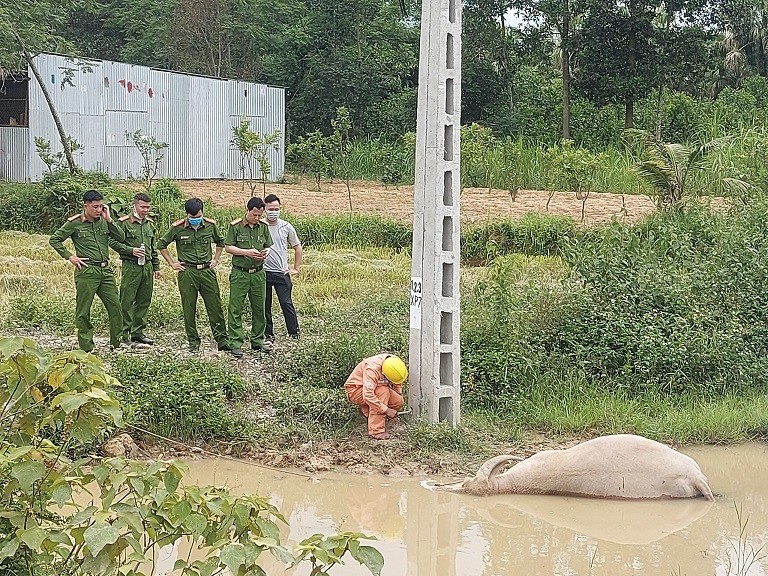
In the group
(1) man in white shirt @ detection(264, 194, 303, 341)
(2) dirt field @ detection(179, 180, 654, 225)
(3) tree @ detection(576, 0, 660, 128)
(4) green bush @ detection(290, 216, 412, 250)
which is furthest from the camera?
(3) tree @ detection(576, 0, 660, 128)

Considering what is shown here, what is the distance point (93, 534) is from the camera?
3.50 metres

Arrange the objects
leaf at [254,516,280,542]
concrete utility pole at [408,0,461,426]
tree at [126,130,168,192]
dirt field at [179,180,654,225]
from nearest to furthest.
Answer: leaf at [254,516,280,542] → concrete utility pole at [408,0,461,426] → dirt field at [179,180,654,225] → tree at [126,130,168,192]

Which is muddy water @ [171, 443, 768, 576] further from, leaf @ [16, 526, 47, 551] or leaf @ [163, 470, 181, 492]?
leaf @ [16, 526, 47, 551]

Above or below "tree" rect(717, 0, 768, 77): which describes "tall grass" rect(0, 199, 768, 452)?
below

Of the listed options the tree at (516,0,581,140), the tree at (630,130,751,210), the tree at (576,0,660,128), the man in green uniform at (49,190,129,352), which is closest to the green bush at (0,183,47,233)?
the man in green uniform at (49,190,129,352)

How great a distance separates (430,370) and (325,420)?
3.21 ft

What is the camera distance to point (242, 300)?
10305mm

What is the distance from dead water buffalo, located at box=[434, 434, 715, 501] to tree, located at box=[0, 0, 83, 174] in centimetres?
1526

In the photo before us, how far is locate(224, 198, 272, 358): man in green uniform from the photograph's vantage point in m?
10.2

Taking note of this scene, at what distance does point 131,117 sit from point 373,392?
18.8 metres

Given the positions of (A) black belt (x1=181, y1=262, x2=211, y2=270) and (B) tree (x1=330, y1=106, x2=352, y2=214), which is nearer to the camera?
(A) black belt (x1=181, y1=262, x2=211, y2=270)

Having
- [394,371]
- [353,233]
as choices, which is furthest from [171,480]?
[353,233]

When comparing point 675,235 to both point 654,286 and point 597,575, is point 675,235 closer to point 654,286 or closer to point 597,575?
point 654,286

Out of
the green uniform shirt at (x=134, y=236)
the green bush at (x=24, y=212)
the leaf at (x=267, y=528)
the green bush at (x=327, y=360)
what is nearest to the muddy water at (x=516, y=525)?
the green bush at (x=327, y=360)
